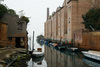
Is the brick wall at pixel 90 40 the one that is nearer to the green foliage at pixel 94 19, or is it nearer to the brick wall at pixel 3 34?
the green foliage at pixel 94 19

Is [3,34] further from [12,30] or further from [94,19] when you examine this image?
[94,19]

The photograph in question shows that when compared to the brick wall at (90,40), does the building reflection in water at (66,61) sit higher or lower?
lower

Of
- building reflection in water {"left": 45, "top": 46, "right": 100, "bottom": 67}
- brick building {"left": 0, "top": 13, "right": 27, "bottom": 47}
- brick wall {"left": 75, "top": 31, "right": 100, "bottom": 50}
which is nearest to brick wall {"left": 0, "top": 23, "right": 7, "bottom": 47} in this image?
brick building {"left": 0, "top": 13, "right": 27, "bottom": 47}

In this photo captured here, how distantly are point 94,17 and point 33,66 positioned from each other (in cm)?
2298

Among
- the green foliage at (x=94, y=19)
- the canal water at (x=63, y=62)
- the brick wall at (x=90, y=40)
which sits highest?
the green foliage at (x=94, y=19)

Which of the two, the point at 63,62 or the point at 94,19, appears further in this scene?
the point at 94,19

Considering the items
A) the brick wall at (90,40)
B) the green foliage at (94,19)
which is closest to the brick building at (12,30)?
the brick wall at (90,40)

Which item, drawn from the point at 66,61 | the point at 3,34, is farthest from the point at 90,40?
the point at 3,34

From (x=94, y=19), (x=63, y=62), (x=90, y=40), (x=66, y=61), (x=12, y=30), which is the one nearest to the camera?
(x=63, y=62)

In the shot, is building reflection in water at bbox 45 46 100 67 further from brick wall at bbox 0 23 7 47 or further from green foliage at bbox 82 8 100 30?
green foliage at bbox 82 8 100 30

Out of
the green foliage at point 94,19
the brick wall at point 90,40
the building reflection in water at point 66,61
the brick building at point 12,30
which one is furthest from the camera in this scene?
the green foliage at point 94,19

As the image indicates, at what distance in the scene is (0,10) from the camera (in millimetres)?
24969

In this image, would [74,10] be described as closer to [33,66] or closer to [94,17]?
[94,17]

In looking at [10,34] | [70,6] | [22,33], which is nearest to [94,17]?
[70,6]
